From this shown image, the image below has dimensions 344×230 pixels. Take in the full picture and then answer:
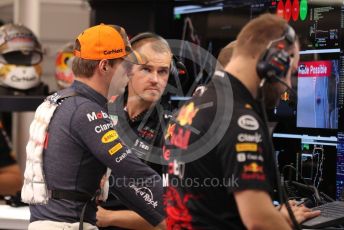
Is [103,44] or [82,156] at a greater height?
[103,44]

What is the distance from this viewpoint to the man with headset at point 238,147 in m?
1.75

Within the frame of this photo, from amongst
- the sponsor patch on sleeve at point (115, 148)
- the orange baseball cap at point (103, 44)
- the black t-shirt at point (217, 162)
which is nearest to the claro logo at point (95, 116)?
the sponsor patch on sleeve at point (115, 148)

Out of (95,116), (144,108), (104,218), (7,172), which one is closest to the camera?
(95,116)

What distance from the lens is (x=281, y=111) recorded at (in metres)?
2.98

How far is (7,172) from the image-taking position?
3883 millimetres

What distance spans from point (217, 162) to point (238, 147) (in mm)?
93

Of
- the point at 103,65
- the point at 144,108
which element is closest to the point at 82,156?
the point at 103,65

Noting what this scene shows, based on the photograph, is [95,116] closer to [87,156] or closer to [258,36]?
[87,156]

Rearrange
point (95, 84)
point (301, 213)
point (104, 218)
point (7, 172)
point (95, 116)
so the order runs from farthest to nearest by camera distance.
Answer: point (7, 172), point (104, 218), point (95, 84), point (95, 116), point (301, 213)

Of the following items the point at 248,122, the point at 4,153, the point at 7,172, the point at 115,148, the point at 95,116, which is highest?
the point at 248,122

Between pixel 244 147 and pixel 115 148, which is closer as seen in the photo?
pixel 244 147

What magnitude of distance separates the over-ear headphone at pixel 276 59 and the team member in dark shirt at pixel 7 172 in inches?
93.5

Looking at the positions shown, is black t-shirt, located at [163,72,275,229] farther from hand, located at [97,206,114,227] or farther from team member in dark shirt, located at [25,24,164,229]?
hand, located at [97,206,114,227]

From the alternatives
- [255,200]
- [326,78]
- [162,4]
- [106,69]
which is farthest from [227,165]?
[162,4]
